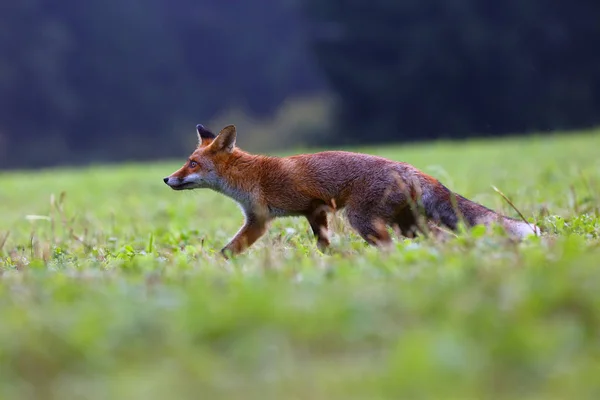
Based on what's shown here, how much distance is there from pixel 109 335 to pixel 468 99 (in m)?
33.7

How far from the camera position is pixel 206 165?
24.2 ft

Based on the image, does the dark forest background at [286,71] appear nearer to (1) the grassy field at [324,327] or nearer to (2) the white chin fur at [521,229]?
(2) the white chin fur at [521,229]

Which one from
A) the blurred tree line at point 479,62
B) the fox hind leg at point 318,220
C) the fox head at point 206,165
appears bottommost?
the fox hind leg at point 318,220

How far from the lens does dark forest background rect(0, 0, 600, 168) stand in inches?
1382

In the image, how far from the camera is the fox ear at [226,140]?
736cm

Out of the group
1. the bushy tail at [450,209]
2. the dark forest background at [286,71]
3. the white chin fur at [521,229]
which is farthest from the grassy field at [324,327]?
the dark forest background at [286,71]

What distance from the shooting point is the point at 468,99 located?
3575cm

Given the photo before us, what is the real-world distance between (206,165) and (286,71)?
39068 millimetres

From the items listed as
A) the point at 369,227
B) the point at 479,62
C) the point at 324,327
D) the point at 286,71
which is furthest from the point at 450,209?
the point at 286,71

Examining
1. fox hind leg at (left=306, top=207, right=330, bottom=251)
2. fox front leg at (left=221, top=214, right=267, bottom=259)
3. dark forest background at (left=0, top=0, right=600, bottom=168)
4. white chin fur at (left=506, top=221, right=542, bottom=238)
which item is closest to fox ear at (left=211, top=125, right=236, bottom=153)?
fox front leg at (left=221, top=214, right=267, bottom=259)

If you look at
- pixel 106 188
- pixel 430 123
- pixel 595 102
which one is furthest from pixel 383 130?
pixel 106 188

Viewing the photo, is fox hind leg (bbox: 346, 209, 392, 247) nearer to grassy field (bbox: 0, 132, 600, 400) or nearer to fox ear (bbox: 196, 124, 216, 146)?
grassy field (bbox: 0, 132, 600, 400)

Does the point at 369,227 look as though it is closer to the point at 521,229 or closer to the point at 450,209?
the point at 450,209

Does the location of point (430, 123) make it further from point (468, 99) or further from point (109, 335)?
point (109, 335)
